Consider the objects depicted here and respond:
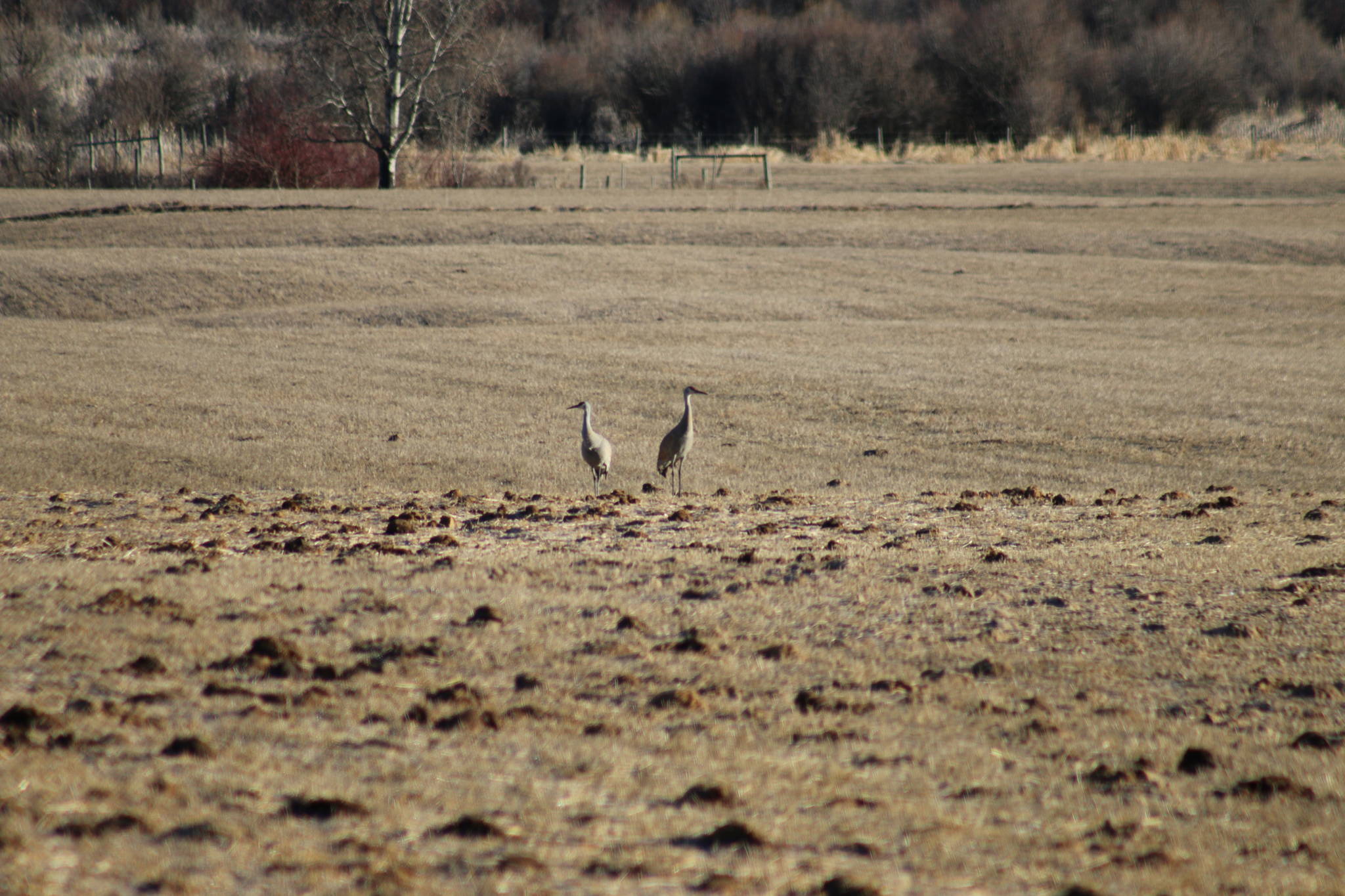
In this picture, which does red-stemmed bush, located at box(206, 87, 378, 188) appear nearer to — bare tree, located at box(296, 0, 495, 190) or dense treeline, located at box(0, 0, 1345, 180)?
bare tree, located at box(296, 0, 495, 190)

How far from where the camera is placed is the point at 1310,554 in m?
7.53

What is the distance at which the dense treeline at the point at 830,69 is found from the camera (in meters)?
67.4

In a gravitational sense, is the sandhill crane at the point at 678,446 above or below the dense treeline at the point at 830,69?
below

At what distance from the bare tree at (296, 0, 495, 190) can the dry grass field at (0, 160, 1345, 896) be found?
29916mm

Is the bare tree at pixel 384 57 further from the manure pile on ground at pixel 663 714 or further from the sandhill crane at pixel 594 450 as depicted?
the manure pile on ground at pixel 663 714

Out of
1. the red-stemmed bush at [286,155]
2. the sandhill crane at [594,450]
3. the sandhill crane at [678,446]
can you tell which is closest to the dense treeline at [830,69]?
the red-stemmed bush at [286,155]

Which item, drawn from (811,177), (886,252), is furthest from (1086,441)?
(811,177)

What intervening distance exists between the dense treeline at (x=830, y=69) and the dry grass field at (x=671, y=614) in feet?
156

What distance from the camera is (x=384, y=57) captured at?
1946 inches

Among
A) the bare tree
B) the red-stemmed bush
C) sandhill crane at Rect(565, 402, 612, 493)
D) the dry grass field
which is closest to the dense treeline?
the red-stemmed bush

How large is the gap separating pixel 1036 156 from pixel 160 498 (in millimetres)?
56896

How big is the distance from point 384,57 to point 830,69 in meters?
31.9

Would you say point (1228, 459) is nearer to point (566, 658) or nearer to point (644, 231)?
point (566, 658)

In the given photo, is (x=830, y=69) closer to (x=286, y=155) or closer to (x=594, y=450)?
(x=286, y=155)
